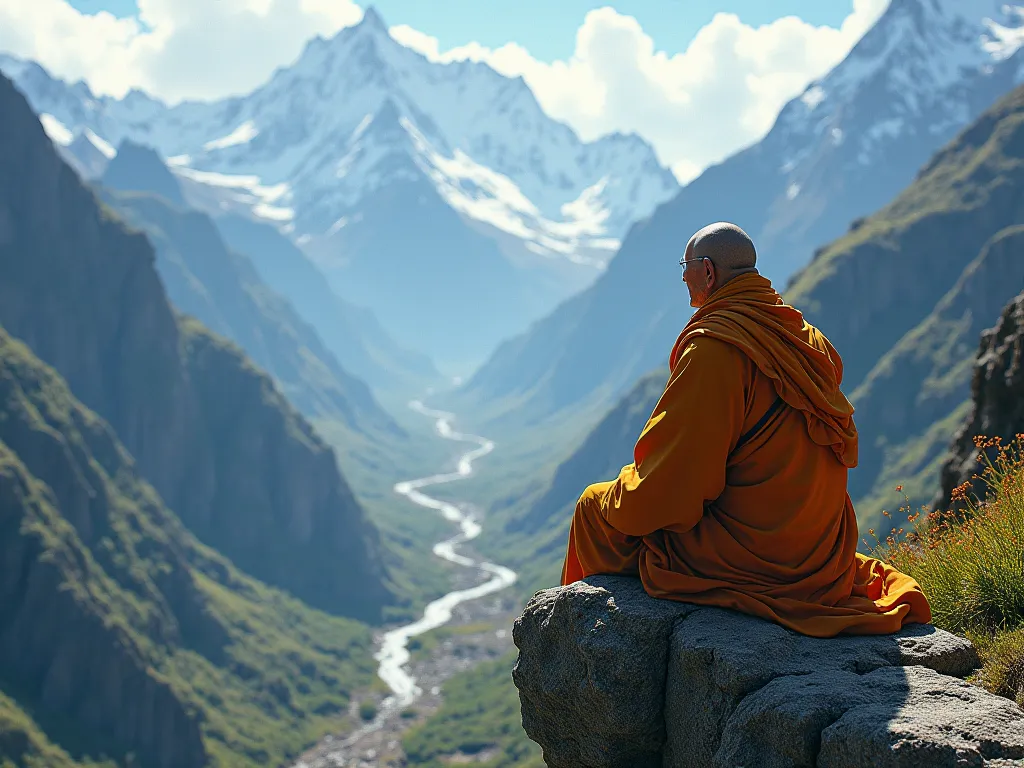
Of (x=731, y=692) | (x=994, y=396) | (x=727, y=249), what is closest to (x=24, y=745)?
(x=994, y=396)

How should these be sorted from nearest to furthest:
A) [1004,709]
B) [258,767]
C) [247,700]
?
[1004,709] → [258,767] → [247,700]

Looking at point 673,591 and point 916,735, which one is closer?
point 916,735

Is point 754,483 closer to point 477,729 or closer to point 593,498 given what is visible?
point 593,498

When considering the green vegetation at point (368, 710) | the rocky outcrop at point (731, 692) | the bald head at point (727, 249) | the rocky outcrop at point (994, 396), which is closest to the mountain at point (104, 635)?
the green vegetation at point (368, 710)

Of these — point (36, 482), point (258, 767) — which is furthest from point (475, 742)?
point (36, 482)

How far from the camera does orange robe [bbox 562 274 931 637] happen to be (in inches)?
393

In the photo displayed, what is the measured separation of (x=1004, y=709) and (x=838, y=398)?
352 centimetres

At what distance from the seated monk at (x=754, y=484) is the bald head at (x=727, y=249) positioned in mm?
546

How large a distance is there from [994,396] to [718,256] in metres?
21.8

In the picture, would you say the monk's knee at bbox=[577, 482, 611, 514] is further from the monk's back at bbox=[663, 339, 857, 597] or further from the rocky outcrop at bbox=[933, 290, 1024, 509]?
the rocky outcrop at bbox=[933, 290, 1024, 509]

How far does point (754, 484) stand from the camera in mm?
10148

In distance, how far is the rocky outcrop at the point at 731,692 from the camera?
7.51m

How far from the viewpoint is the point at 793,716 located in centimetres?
798

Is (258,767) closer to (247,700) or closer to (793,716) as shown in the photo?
(247,700)
